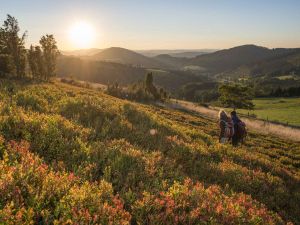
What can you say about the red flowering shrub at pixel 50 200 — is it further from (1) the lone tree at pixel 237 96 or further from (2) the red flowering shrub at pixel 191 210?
(1) the lone tree at pixel 237 96

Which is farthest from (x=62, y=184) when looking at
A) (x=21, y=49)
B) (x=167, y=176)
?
(x=21, y=49)

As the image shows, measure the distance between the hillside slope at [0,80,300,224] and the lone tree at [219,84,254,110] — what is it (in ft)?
293

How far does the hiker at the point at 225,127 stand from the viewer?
16656mm

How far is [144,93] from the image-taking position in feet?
346

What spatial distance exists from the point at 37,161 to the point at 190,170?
5.11 metres

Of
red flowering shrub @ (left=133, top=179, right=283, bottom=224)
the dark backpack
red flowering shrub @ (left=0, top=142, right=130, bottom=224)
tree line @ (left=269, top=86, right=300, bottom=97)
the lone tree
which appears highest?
red flowering shrub @ (left=0, top=142, right=130, bottom=224)

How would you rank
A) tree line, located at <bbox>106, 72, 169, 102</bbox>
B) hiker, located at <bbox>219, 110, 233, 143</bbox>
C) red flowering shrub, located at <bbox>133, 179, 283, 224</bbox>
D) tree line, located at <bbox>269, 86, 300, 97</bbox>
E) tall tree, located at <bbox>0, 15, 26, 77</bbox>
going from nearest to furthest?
1. red flowering shrub, located at <bbox>133, 179, 283, 224</bbox>
2. hiker, located at <bbox>219, 110, 233, 143</bbox>
3. tall tree, located at <bbox>0, 15, 26, 77</bbox>
4. tree line, located at <bbox>106, 72, 169, 102</bbox>
5. tree line, located at <bbox>269, 86, 300, 97</bbox>

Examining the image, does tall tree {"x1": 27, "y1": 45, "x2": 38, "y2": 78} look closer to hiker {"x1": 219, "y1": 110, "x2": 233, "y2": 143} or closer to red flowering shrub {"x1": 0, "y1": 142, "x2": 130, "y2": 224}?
hiker {"x1": 219, "y1": 110, "x2": 233, "y2": 143}

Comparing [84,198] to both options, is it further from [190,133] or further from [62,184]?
[190,133]

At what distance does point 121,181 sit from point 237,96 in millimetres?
98607

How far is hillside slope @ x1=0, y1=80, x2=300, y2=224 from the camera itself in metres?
5.62

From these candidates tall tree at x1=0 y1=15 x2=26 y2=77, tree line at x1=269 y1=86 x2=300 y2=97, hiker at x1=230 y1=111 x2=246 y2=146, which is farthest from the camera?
tree line at x1=269 y1=86 x2=300 y2=97

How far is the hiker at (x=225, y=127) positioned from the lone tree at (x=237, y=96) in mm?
84767

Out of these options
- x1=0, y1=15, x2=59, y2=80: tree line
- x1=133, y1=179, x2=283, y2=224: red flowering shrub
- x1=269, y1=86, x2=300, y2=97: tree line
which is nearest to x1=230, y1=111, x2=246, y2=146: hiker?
x1=133, y1=179, x2=283, y2=224: red flowering shrub
